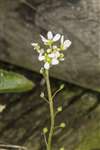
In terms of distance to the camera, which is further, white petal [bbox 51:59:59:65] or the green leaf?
the green leaf

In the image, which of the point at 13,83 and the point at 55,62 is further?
the point at 13,83

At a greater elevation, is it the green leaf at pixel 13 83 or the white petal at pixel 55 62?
the white petal at pixel 55 62

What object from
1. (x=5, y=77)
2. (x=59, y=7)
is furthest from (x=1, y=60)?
(x=59, y=7)

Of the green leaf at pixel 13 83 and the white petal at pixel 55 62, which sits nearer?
the white petal at pixel 55 62

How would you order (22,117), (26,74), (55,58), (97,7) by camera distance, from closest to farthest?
(55,58)
(97,7)
(22,117)
(26,74)

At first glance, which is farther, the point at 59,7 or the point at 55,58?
the point at 59,7

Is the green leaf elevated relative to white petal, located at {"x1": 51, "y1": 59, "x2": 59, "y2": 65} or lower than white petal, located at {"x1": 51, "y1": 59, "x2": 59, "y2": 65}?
lower

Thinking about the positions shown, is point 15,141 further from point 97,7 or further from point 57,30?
point 97,7

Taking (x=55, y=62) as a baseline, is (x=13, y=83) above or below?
below
